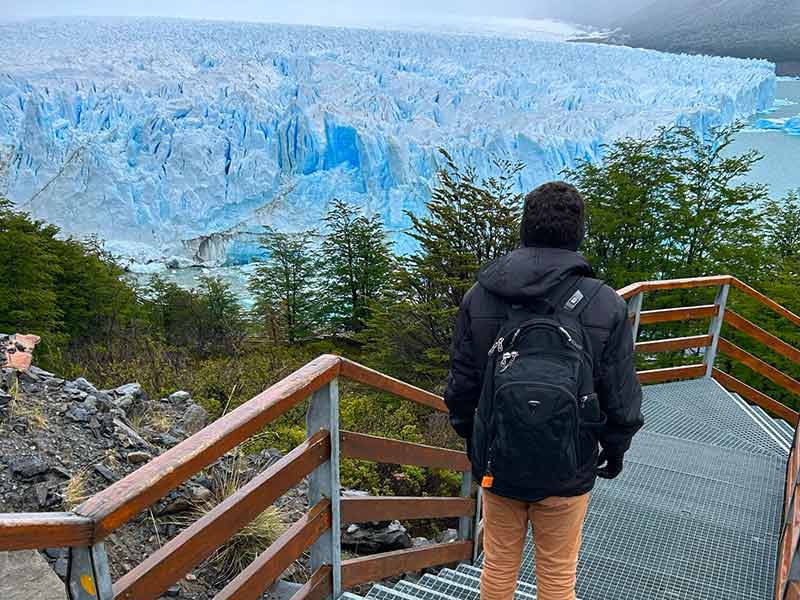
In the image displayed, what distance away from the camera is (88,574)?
90 cm

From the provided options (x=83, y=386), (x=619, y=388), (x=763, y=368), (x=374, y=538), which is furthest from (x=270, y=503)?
→ (x=763, y=368)

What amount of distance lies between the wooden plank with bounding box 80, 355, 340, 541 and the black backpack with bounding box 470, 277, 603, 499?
16.2 inches

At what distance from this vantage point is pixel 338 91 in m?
24.2

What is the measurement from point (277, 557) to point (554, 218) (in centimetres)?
101

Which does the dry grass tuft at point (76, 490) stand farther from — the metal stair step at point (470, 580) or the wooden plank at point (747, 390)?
the wooden plank at point (747, 390)

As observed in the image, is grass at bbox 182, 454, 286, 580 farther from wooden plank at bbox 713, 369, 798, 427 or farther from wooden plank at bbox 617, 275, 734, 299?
wooden plank at bbox 713, 369, 798, 427

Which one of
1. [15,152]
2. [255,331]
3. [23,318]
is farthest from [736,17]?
[23,318]

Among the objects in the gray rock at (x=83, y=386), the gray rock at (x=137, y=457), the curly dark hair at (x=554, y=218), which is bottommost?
the gray rock at (x=83, y=386)

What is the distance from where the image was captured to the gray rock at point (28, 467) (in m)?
2.96

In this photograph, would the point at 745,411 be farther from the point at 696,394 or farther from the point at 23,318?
the point at 23,318

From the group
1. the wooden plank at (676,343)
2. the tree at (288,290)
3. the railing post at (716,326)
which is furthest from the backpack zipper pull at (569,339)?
the tree at (288,290)

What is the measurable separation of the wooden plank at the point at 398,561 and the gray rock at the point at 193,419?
246cm

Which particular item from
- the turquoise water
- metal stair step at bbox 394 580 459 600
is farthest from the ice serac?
metal stair step at bbox 394 580 459 600

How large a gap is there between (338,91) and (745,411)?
2218 centimetres
